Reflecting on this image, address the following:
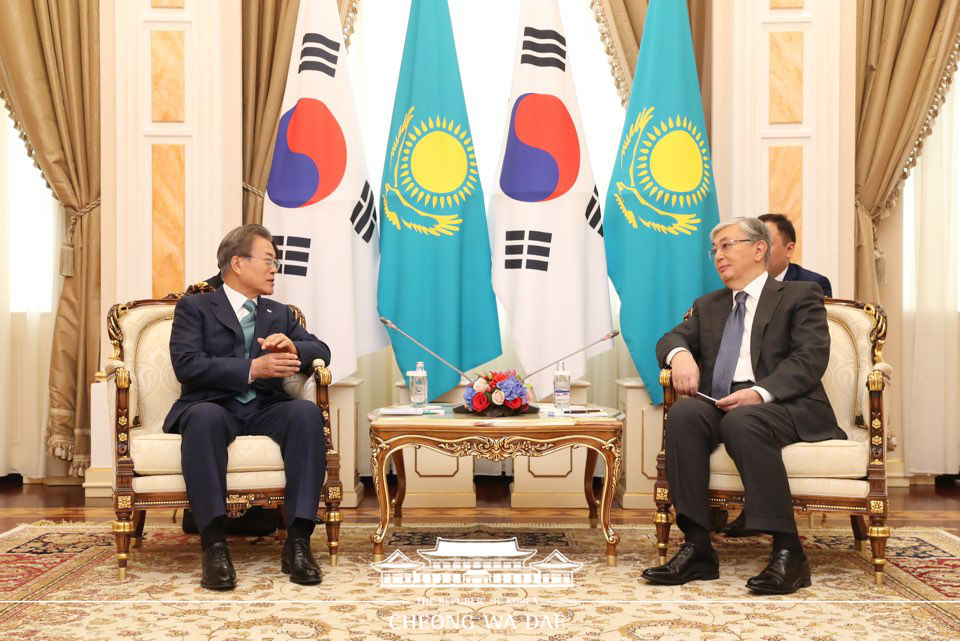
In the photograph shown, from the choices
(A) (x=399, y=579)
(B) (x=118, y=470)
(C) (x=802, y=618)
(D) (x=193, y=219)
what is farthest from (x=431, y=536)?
(D) (x=193, y=219)

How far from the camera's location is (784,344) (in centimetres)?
340

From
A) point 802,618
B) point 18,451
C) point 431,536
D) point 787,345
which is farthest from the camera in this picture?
point 18,451

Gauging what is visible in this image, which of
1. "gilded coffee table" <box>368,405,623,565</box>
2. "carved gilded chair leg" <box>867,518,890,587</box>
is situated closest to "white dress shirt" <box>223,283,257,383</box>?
"gilded coffee table" <box>368,405,623,565</box>

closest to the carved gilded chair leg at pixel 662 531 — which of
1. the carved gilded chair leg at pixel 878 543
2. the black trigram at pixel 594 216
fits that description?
the carved gilded chair leg at pixel 878 543

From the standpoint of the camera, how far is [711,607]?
9.22 ft

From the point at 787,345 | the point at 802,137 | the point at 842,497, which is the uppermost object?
the point at 802,137

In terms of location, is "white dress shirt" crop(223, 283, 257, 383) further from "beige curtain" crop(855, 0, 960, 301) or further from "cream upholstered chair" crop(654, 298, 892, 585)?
"beige curtain" crop(855, 0, 960, 301)

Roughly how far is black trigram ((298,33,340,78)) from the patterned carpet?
2314mm

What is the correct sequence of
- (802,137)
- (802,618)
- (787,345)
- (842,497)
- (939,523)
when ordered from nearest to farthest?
(802,618) → (842,497) → (787,345) → (939,523) → (802,137)

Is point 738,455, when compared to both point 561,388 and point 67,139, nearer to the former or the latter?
point 561,388

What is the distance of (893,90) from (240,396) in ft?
12.3

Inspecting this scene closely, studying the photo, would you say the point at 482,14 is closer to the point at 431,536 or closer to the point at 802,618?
the point at 431,536

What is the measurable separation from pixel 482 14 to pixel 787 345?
109 inches

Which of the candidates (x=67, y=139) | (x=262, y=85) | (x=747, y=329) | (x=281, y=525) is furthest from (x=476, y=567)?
(x=67, y=139)
